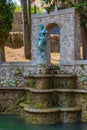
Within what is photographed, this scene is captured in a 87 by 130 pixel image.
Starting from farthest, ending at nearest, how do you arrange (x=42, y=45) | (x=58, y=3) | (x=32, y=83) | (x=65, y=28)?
(x=58, y=3), (x=65, y=28), (x=32, y=83), (x=42, y=45)

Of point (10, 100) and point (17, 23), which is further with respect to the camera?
point (17, 23)

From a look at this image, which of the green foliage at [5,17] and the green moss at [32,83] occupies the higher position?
the green foliage at [5,17]

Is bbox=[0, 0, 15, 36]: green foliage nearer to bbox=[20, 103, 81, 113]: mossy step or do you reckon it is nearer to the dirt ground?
the dirt ground

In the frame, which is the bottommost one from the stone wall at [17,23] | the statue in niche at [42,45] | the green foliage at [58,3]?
the statue in niche at [42,45]

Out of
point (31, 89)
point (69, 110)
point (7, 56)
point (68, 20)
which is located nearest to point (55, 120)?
point (69, 110)

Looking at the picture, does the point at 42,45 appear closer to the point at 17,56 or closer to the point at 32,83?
the point at 32,83

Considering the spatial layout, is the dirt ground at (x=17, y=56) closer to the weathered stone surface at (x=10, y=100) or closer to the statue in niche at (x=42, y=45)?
the weathered stone surface at (x=10, y=100)

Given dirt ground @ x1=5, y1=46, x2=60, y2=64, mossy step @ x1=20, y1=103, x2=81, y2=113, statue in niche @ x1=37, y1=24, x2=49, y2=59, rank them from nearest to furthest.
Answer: mossy step @ x1=20, y1=103, x2=81, y2=113
statue in niche @ x1=37, y1=24, x2=49, y2=59
dirt ground @ x1=5, y1=46, x2=60, y2=64

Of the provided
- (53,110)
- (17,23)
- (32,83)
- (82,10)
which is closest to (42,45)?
(32,83)

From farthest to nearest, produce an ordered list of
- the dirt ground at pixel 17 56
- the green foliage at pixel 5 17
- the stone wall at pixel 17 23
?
the stone wall at pixel 17 23 < the dirt ground at pixel 17 56 < the green foliage at pixel 5 17

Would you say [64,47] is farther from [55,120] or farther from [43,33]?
[55,120]

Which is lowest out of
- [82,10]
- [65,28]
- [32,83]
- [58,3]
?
[32,83]

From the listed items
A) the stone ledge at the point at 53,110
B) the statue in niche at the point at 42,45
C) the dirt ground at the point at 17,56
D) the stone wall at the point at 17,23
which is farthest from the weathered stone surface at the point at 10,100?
the stone wall at the point at 17,23

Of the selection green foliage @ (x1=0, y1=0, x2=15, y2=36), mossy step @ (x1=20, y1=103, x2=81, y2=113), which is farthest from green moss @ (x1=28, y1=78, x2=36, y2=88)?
green foliage @ (x1=0, y1=0, x2=15, y2=36)
